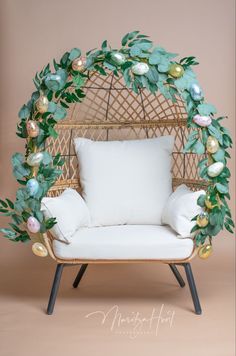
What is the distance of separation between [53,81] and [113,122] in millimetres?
694

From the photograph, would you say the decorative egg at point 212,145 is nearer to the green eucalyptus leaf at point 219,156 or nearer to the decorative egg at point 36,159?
the green eucalyptus leaf at point 219,156

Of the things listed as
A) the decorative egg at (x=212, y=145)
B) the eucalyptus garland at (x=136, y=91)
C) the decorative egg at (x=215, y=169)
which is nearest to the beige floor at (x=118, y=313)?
the eucalyptus garland at (x=136, y=91)

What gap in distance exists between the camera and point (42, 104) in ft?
9.37

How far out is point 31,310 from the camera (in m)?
2.91

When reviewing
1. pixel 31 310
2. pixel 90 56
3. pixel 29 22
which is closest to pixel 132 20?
pixel 29 22

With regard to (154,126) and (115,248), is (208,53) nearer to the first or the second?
(154,126)

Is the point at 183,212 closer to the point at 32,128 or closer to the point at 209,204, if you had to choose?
the point at 209,204

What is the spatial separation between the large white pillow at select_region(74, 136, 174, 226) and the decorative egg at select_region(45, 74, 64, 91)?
0.50 meters

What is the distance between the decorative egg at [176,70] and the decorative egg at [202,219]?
63cm

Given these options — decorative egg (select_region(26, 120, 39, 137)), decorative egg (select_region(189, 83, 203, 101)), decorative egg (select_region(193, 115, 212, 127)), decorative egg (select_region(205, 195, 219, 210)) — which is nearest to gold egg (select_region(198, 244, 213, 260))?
decorative egg (select_region(205, 195, 219, 210))

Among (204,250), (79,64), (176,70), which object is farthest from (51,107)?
(204,250)

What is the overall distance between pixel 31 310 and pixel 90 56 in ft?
3.93

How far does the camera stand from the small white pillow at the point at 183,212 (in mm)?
2848

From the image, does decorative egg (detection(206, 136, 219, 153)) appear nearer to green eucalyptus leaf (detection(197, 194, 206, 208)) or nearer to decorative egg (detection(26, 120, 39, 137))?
green eucalyptus leaf (detection(197, 194, 206, 208))
